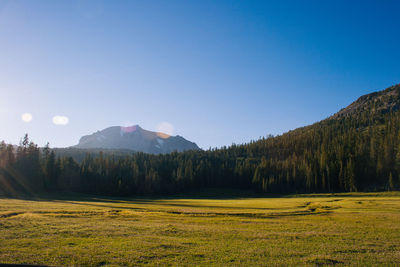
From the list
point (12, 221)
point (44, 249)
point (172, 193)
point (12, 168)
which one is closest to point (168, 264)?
point (44, 249)

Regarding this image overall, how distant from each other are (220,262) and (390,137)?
559ft

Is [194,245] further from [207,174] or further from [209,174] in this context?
[209,174]

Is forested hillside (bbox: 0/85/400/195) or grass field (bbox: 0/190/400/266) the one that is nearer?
grass field (bbox: 0/190/400/266)

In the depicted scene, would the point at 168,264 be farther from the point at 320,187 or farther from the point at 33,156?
the point at 320,187

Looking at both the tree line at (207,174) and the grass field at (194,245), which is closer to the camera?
the grass field at (194,245)

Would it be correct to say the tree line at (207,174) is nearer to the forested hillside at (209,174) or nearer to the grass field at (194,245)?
the forested hillside at (209,174)

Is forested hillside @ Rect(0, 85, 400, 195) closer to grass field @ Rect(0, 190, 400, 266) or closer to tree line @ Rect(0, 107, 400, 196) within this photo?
tree line @ Rect(0, 107, 400, 196)

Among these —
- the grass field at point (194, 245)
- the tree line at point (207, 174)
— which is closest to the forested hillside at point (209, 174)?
the tree line at point (207, 174)

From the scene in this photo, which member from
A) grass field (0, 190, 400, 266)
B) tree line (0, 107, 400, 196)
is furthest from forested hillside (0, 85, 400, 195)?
grass field (0, 190, 400, 266)

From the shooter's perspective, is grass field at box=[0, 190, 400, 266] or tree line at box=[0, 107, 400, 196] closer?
grass field at box=[0, 190, 400, 266]

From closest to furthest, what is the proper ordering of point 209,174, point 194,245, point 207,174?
point 194,245 → point 207,174 → point 209,174

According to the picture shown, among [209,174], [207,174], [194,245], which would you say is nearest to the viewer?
[194,245]

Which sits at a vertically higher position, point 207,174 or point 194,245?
point 207,174

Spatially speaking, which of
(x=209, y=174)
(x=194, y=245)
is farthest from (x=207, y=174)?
(x=194, y=245)
